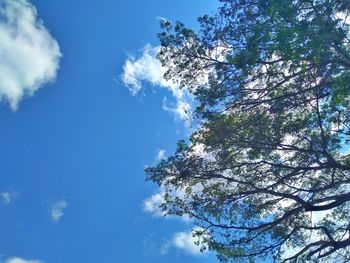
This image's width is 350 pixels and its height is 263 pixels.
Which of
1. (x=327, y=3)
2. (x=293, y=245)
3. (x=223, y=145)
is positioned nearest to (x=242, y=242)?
(x=293, y=245)

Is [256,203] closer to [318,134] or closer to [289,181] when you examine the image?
[289,181]

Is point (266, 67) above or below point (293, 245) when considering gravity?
above

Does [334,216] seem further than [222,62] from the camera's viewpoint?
Yes

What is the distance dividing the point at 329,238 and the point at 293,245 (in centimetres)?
203

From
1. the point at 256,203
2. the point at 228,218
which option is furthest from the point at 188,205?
the point at 256,203

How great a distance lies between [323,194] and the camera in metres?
12.2

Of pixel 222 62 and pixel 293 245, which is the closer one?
pixel 222 62

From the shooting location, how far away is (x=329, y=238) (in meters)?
10.3

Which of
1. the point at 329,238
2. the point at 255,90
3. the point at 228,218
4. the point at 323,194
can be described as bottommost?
the point at 329,238

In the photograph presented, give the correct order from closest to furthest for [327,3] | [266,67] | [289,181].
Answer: [327,3]
[266,67]
[289,181]

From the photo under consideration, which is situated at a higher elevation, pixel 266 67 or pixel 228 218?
pixel 266 67

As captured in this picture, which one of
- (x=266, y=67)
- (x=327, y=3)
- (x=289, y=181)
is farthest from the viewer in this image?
(x=289, y=181)

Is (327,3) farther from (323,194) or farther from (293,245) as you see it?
(293,245)

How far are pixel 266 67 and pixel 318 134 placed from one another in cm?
246
